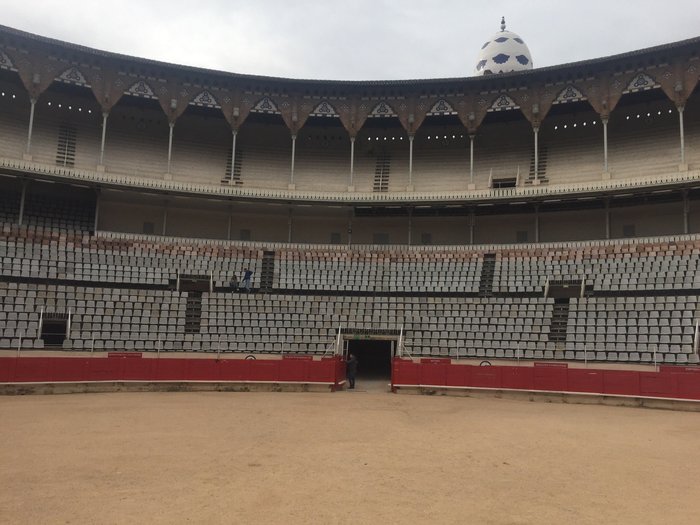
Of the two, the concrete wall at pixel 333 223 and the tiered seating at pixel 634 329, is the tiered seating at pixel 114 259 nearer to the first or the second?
the concrete wall at pixel 333 223

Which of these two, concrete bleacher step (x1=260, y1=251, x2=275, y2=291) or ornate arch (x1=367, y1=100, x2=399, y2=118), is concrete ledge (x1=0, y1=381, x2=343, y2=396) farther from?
ornate arch (x1=367, y1=100, x2=399, y2=118)

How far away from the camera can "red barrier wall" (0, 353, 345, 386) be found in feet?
Answer: 56.5

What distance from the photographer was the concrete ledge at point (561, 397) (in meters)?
16.5

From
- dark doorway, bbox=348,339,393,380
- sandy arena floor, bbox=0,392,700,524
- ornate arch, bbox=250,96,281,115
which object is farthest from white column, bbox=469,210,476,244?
sandy arena floor, bbox=0,392,700,524

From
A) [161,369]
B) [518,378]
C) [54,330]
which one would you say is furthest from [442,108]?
[54,330]

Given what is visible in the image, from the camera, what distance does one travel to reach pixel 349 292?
27422 millimetres

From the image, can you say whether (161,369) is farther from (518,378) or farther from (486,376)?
(518,378)

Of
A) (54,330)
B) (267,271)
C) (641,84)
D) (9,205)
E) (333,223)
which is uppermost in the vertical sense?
(641,84)

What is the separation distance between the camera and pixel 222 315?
24.5 meters

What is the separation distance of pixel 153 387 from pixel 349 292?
37.8ft

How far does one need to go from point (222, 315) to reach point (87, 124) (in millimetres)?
17100

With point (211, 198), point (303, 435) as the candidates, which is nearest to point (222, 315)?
point (211, 198)

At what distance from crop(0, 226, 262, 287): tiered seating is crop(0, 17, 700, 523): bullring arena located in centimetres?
16

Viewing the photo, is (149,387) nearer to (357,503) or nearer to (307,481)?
(307,481)
